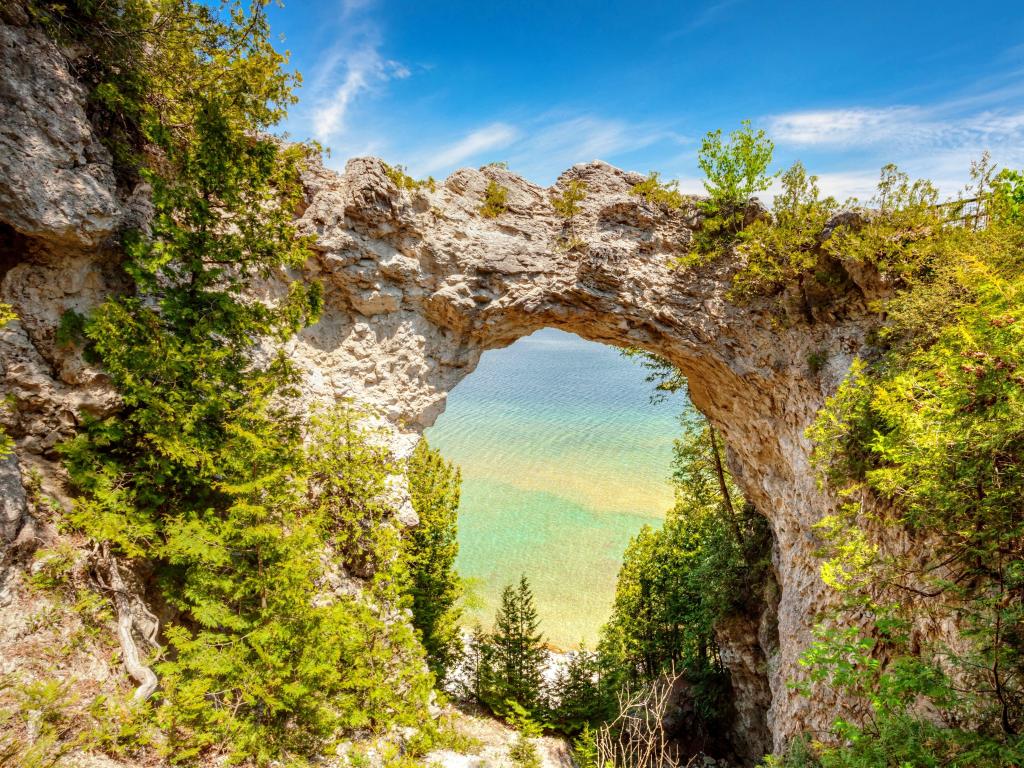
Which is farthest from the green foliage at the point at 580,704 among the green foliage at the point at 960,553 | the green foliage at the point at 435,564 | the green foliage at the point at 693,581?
the green foliage at the point at 960,553

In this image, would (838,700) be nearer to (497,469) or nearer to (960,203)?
(960,203)

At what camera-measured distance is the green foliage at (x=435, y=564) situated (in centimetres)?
1395

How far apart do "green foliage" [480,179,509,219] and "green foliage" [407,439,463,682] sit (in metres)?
7.49

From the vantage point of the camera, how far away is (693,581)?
13359 millimetres

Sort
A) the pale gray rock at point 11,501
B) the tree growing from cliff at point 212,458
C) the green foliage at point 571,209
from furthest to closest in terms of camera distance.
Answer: the green foliage at point 571,209
the tree growing from cliff at point 212,458
the pale gray rock at point 11,501

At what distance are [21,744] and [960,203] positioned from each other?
13.9 metres

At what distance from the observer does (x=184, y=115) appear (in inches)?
243

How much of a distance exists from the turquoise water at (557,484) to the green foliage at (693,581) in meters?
1.77

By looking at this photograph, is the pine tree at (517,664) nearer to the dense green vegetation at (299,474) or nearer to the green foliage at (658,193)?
the dense green vegetation at (299,474)

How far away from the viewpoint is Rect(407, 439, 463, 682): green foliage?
14.0 meters

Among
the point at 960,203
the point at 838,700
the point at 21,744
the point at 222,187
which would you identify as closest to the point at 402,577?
the point at 21,744

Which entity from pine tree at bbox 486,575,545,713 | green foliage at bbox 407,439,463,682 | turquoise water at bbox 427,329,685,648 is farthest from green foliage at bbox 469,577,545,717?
turquoise water at bbox 427,329,685,648

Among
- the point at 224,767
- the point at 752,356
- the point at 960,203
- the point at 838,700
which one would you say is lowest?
the point at 224,767

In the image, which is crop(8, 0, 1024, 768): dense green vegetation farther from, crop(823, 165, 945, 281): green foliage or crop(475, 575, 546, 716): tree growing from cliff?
crop(475, 575, 546, 716): tree growing from cliff
